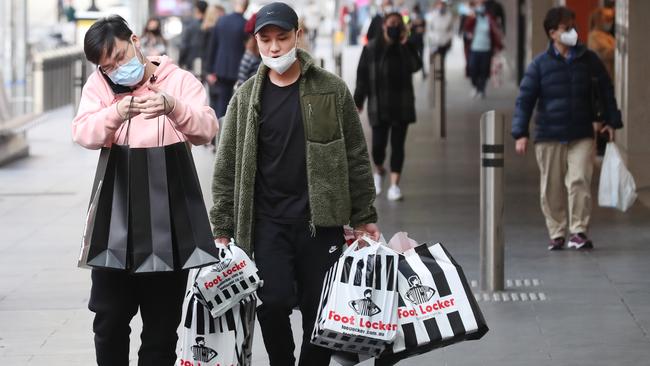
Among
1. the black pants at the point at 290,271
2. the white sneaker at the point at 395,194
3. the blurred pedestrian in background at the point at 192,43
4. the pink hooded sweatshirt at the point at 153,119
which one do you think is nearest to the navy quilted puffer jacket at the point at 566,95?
the white sneaker at the point at 395,194

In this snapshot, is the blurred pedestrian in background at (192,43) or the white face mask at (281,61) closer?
the white face mask at (281,61)

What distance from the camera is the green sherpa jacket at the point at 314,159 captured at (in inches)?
214

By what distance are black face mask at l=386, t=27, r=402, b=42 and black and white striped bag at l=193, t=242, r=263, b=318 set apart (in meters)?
7.42

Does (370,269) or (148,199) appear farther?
(370,269)

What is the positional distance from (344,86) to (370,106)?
23.7 feet

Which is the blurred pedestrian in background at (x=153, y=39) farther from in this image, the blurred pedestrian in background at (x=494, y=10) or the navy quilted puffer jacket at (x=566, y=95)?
the navy quilted puffer jacket at (x=566, y=95)

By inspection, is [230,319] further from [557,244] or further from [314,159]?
[557,244]

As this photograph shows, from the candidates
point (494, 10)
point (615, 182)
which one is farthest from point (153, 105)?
point (494, 10)

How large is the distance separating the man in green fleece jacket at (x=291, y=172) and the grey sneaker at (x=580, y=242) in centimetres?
481

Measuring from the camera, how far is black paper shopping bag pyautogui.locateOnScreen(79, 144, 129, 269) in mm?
5102

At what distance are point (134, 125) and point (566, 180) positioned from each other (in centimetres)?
551

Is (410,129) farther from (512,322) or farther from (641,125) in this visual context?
(512,322)

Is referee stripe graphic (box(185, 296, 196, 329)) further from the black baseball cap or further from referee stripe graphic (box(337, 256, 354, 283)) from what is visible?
the black baseball cap

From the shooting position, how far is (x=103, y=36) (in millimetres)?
5059
